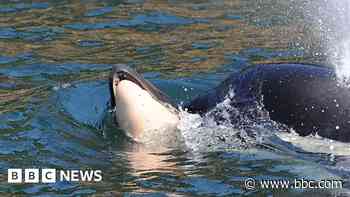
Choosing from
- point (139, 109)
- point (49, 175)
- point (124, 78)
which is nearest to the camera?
point (49, 175)

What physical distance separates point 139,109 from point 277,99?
1.17 m

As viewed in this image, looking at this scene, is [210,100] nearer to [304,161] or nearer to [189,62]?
[304,161]

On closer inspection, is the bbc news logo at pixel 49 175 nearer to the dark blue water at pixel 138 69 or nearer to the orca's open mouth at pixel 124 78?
the dark blue water at pixel 138 69

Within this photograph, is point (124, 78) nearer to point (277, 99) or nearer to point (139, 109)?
point (139, 109)

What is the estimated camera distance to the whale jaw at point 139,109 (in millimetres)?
7652

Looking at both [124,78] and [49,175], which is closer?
[49,175]

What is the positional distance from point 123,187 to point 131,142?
1052 millimetres

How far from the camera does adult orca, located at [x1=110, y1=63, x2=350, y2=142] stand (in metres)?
7.47

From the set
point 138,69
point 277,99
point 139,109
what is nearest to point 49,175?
point 139,109

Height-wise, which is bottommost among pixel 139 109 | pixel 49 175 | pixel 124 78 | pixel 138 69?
pixel 49 175

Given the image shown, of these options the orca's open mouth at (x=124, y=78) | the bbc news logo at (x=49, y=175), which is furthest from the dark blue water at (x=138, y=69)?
the orca's open mouth at (x=124, y=78)

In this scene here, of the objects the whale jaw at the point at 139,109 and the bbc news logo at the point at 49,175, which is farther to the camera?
the whale jaw at the point at 139,109

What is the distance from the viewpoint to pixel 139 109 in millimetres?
7746

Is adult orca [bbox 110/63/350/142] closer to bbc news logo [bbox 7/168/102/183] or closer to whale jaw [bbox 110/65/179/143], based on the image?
whale jaw [bbox 110/65/179/143]
